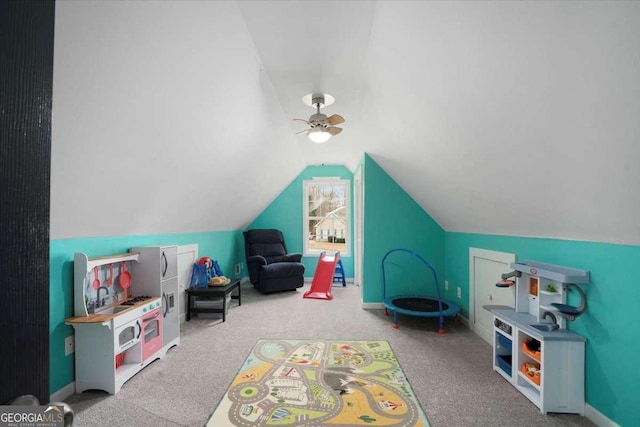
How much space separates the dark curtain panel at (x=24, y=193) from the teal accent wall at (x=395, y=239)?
160 inches

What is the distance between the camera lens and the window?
659cm

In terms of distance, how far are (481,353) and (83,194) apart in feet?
12.3

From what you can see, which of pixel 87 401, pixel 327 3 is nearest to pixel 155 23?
pixel 327 3

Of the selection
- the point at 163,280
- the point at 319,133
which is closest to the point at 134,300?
the point at 163,280

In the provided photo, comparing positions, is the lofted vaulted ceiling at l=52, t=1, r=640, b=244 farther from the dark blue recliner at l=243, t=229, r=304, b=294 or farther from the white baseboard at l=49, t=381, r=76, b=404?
the dark blue recliner at l=243, t=229, r=304, b=294

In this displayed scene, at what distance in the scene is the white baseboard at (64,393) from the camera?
6.98 ft

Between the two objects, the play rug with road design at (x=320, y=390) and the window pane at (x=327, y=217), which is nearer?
the play rug with road design at (x=320, y=390)

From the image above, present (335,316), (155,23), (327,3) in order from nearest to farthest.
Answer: (155,23), (327,3), (335,316)

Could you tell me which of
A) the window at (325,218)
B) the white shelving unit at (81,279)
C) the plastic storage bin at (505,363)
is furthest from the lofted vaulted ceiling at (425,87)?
the window at (325,218)

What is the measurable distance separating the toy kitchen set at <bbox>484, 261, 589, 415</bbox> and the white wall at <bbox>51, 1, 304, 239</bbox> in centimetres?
298

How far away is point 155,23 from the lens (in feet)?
5.56

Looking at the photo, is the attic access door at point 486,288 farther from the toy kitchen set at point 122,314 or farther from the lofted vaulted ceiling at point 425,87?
the toy kitchen set at point 122,314

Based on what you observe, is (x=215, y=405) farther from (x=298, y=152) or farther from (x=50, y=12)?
(x=298, y=152)

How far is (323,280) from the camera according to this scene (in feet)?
17.7
